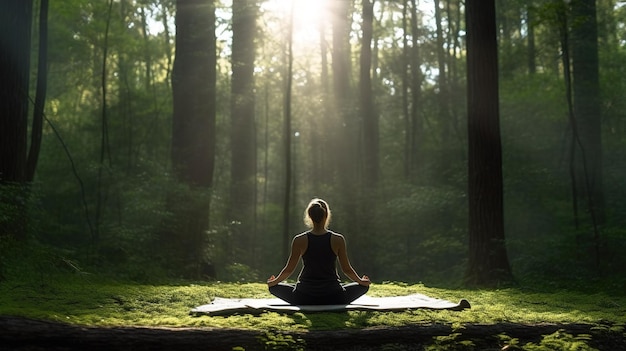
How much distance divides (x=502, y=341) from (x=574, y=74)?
18.8m

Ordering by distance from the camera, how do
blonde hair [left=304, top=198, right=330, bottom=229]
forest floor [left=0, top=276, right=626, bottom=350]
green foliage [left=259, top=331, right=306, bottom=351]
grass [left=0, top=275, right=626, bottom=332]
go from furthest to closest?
blonde hair [left=304, top=198, right=330, bottom=229], grass [left=0, top=275, right=626, bottom=332], green foliage [left=259, top=331, right=306, bottom=351], forest floor [left=0, top=276, right=626, bottom=350]

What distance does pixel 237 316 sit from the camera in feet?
23.7

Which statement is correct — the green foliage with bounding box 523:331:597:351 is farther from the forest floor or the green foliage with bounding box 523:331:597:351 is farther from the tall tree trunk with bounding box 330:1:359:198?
the tall tree trunk with bounding box 330:1:359:198

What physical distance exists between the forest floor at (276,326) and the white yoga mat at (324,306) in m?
0.15

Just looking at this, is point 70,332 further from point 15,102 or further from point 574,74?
point 574,74

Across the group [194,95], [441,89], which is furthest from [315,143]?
[194,95]

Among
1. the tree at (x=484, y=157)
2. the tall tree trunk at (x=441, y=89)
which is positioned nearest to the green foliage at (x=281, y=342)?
the tree at (x=484, y=157)

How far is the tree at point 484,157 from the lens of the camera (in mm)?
12977

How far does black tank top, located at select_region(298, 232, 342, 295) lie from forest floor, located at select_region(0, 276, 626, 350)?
2.23 feet

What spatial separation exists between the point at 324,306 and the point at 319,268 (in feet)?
1.49

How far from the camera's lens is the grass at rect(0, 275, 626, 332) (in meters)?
6.80

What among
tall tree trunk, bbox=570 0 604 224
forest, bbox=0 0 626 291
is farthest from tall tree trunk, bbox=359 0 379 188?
tall tree trunk, bbox=570 0 604 224

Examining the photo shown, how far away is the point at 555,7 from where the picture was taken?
647 inches

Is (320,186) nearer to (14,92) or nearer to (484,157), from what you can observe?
(484,157)
